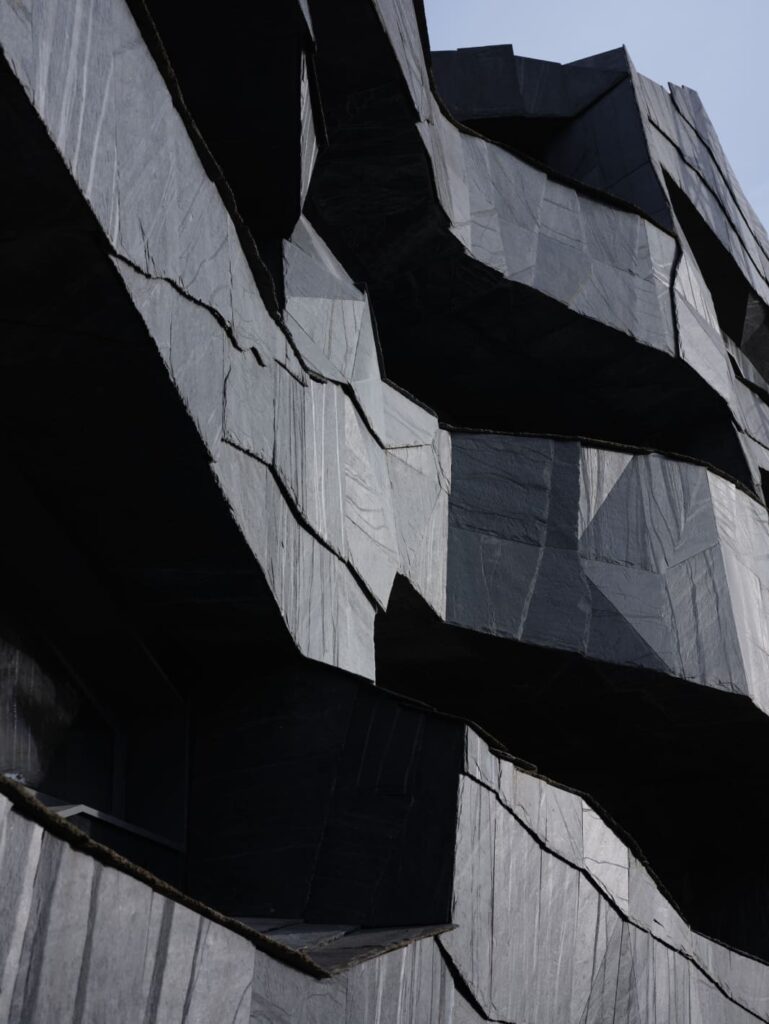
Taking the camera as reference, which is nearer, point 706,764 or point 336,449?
point 336,449

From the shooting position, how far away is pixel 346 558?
6.31 meters

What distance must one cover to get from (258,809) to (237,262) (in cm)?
230

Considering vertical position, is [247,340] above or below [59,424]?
above

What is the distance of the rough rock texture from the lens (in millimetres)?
3750

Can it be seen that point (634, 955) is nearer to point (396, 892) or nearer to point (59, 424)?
point (396, 892)

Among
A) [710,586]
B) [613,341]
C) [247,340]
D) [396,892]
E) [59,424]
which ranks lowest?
[396,892]

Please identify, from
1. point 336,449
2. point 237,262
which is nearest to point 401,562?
point 336,449

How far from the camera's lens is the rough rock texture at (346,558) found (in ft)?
12.3

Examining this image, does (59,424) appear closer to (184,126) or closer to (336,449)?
(184,126)

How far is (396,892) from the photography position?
17.4 feet

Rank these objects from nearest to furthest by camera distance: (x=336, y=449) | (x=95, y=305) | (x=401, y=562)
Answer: (x=95, y=305), (x=336, y=449), (x=401, y=562)

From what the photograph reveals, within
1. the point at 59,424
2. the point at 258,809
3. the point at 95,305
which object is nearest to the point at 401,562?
the point at 258,809

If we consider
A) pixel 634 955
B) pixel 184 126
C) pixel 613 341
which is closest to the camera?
pixel 184 126

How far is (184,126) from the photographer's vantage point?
172 inches
